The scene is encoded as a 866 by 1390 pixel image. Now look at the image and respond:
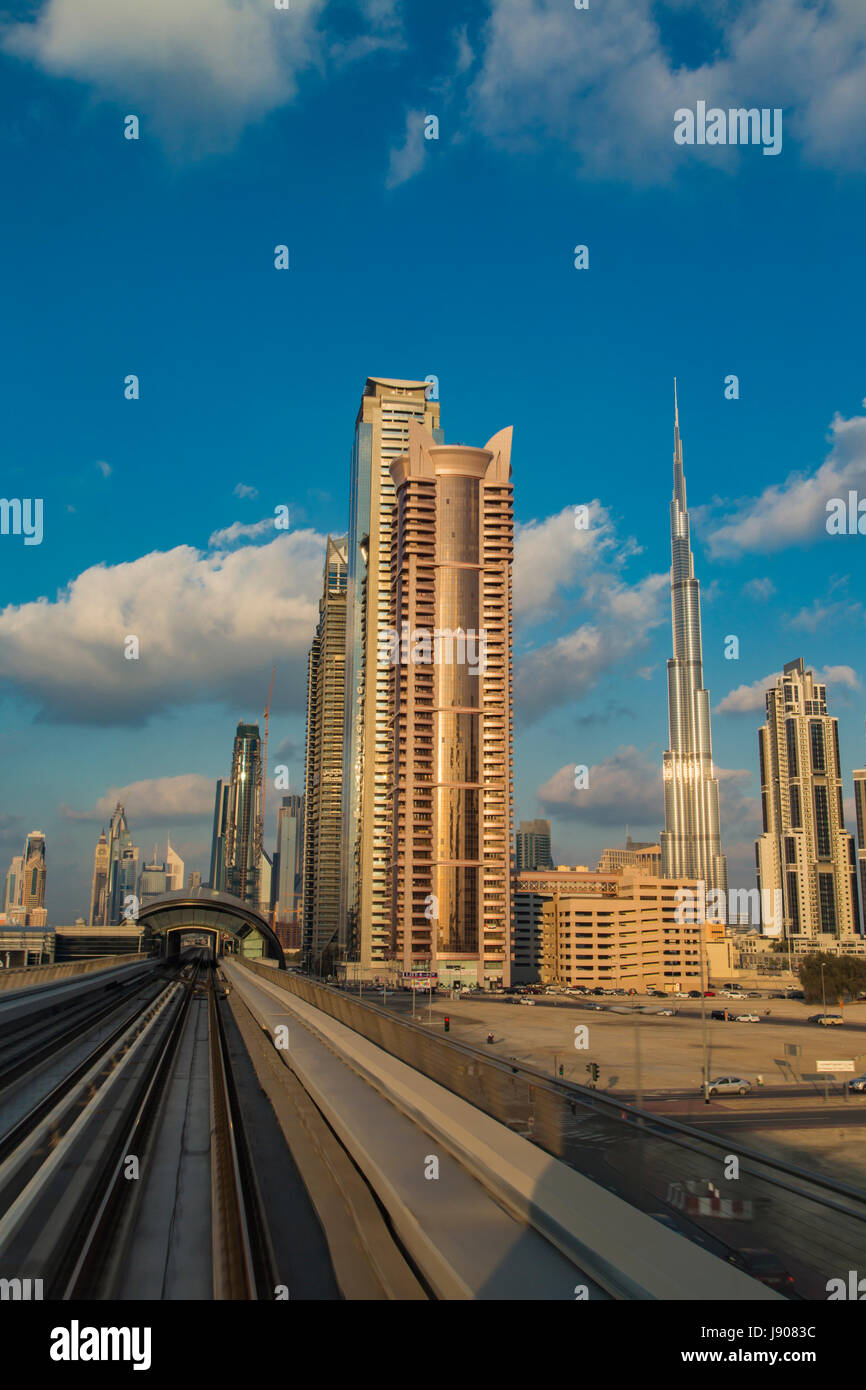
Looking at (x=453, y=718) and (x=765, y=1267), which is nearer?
(x=765, y=1267)

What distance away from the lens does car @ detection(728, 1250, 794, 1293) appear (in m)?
6.00

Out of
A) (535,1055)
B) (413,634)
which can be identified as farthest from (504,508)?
(535,1055)

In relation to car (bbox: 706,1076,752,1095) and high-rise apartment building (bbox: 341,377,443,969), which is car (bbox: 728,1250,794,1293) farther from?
high-rise apartment building (bbox: 341,377,443,969)

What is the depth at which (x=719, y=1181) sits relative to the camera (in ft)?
22.9

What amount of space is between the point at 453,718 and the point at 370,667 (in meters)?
25.7

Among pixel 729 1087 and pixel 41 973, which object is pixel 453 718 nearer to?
pixel 41 973

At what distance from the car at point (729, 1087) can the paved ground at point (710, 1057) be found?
56cm

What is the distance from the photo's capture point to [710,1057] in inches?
1924

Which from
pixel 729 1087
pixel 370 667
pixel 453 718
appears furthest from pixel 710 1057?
pixel 370 667

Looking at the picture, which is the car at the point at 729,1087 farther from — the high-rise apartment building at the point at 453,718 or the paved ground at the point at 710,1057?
the high-rise apartment building at the point at 453,718

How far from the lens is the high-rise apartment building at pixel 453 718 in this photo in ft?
412

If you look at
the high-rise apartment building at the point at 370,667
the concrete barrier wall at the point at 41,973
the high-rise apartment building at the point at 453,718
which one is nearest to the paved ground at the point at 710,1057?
the concrete barrier wall at the point at 41,973

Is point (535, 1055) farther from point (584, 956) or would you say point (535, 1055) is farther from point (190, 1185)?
point (584, 956)

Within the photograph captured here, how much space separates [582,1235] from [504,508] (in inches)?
5249
